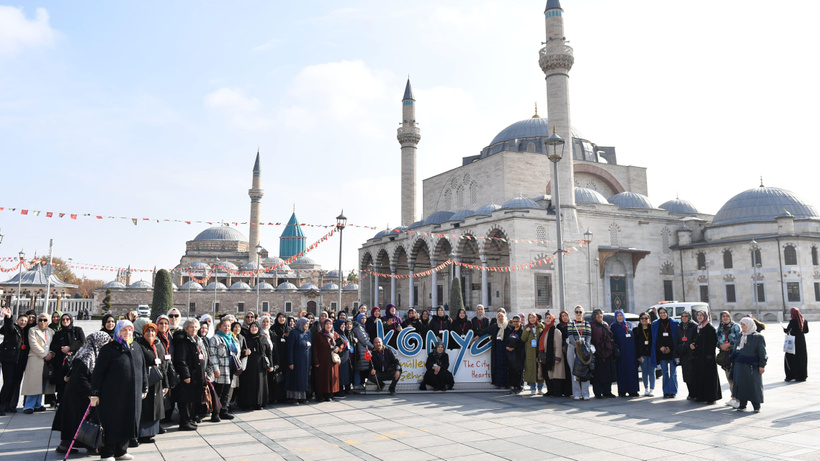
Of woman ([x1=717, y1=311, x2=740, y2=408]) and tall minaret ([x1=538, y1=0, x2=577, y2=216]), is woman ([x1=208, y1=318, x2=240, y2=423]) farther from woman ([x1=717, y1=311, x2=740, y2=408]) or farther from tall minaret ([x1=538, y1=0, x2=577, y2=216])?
tall minaret ([x1=538, y1=0, x2=577, y2=216])

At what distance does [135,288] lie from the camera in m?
51.4

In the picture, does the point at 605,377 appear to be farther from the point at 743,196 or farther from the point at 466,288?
the point at 743,196

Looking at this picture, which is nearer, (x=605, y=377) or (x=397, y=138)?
(x=605, y=377)

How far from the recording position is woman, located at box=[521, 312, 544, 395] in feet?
30.2

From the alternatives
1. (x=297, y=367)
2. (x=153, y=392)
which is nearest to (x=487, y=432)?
(x=297, y=367)

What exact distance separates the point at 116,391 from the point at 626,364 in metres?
7.30

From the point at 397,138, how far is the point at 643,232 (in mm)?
19044


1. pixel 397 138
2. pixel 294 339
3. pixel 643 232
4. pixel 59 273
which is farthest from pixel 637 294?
pixel 59 273

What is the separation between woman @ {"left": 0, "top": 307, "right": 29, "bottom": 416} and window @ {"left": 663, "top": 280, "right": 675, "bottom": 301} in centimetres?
3505

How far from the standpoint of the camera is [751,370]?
7.41m

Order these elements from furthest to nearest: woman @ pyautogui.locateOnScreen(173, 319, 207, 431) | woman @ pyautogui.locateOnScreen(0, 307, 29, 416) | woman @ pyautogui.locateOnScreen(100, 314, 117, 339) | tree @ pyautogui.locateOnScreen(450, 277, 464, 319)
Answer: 1. tree @ pyautogui.locateOnScreen(450, 277, 464, 319)
2. woman @ pyautogui.locateOnScreen(0, 307, 29, 416)
3. woman @ pyautogui.locateOnScreen(100, 314, 117, 339)
4. woman @ pyautogui.locateOnScreen(173, 319, 207, 431)

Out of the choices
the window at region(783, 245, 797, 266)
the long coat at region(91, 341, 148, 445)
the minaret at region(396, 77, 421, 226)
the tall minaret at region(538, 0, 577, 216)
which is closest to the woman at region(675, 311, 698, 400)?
the long coat at region(91, 341, 148, 445)

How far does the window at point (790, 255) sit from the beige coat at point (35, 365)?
1402 inches

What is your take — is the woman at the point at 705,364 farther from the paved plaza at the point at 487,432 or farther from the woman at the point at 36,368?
the woman at the point at 36,368
